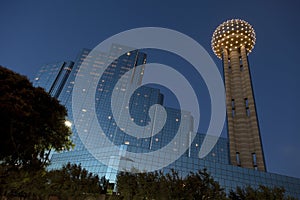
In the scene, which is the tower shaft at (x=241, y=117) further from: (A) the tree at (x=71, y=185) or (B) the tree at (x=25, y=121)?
(B) the tree at (x=25, y=121)

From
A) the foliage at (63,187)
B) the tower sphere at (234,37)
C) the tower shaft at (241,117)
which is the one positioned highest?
the tower sphere at (234,37)

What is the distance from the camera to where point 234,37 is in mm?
93250

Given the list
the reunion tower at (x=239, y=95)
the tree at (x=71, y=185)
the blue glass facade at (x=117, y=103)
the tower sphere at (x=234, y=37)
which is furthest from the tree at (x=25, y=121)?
the tower sphere at (x=234, y=37)

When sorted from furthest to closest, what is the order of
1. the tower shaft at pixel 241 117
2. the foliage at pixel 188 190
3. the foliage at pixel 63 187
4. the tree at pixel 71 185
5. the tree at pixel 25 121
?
the tower shaft at pixel 241 117
the tree at pixel 71 185
the foliage at pixel 63 187
the foliage at pixel 188 190
the tree at pixel 25 121

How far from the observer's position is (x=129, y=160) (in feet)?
186

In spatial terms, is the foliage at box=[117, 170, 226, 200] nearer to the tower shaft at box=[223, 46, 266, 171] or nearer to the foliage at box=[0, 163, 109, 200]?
the foliage at box=[0, 163, 109, 200]

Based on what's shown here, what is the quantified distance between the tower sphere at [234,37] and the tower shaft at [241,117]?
508 cm

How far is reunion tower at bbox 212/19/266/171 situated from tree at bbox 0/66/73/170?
64071 mm

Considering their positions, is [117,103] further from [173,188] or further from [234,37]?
[173,188]

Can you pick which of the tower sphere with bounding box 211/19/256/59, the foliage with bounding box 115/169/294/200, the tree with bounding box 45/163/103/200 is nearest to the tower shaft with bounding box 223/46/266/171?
the tower sphere with bounding box 211/19/256/59

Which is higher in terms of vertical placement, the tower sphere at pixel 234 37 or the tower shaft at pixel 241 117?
the tower sphere at pixel 234 37

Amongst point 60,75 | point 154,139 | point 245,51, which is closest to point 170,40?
point 245,51

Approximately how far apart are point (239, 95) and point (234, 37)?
101 feet

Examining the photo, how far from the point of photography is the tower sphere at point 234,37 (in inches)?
3659
